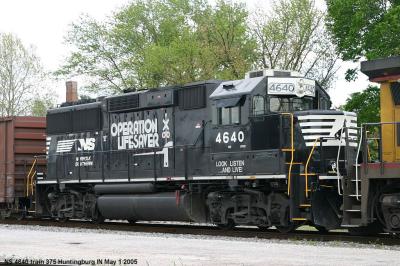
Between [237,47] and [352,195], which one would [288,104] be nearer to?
[352,195]

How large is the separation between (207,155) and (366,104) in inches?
734

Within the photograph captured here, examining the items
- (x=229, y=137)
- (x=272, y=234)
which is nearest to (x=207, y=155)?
(x=229, y=137)

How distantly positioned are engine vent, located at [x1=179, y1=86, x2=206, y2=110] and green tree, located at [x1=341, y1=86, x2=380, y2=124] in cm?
1676

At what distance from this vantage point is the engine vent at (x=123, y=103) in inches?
906

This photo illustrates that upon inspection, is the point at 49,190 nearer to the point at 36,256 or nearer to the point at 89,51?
the point at 36,256

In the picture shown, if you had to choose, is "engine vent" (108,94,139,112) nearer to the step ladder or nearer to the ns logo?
the ns logo

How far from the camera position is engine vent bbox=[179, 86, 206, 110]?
20.9 metres

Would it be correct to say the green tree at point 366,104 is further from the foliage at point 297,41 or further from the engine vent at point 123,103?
the engine vent at point 123,103

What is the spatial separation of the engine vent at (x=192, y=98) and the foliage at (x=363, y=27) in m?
15.0

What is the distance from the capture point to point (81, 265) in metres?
11.1

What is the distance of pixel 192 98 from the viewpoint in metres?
21.2

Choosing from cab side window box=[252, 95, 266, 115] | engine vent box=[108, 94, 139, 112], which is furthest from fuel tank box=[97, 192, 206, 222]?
cab side window box=[252, 95, 266, 115]

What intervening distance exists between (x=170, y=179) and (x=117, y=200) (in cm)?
239

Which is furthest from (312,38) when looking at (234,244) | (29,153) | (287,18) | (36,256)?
(36,256)
